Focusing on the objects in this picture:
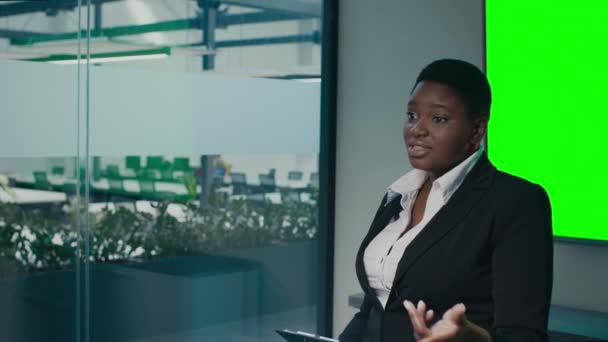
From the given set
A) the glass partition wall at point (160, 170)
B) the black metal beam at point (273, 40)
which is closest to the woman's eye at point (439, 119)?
the glass partition wall at point (160, 170)

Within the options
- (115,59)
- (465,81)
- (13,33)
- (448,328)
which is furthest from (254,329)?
(448,328)

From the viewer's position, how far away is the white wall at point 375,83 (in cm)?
366

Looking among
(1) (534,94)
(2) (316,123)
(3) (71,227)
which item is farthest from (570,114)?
(3) (71,227)

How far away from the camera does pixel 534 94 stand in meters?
3.17

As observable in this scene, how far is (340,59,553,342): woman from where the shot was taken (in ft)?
5.70

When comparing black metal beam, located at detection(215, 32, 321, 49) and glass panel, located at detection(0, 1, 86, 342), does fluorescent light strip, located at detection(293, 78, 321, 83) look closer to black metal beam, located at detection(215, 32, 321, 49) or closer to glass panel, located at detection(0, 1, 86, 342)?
black metal beam, located at detection(215, 32, 321, 49)

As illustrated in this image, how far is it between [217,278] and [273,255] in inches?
14.4

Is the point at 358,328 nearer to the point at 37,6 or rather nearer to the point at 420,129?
the point at 420,129

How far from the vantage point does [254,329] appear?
159 inches

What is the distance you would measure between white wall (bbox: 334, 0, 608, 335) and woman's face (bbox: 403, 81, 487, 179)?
1.60 meters

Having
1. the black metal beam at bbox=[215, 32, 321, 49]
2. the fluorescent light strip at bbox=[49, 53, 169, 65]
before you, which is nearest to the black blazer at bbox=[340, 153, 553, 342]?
the fluorescent light strip at bbox=[49, 53, 169, 65]

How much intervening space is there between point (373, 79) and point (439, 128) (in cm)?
210

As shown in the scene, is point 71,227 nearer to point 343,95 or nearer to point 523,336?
point 343,95

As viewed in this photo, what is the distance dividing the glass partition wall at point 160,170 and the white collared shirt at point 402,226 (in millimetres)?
1620
